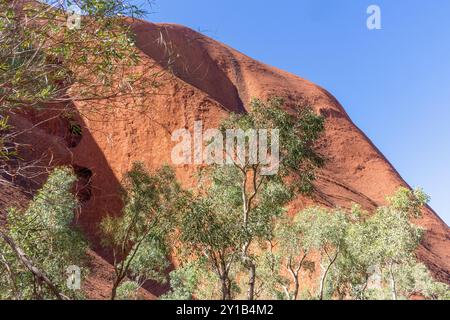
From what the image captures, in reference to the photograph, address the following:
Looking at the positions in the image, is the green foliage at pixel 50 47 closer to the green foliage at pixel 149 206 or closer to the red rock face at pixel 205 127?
the green foliage at pixel 149 206

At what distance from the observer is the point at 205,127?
139 ft

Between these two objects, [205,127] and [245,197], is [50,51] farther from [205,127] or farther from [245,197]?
[205,127]

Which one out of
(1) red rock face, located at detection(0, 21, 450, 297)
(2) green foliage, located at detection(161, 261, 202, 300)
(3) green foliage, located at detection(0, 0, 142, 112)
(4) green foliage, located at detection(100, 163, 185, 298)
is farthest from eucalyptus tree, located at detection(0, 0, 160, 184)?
(2) green foliage, located at detection(161, 261, 202, 300)

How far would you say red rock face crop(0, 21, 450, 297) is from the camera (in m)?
36.6

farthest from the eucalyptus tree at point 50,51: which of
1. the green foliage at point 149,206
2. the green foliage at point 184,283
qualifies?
the green foliage at point 184,283

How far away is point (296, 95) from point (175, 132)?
117 ft

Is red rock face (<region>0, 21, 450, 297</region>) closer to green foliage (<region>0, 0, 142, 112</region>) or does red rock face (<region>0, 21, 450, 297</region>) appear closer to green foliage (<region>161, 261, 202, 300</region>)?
green foliage (<region>161, 261, 202, 300</region>)

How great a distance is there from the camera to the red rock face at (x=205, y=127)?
120 feet

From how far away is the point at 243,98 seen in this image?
68.9m

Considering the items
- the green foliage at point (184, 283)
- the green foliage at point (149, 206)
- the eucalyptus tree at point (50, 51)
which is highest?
the eucalyptus tree at point (50, 51)

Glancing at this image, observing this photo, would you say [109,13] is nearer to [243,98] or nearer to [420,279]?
[420,279]

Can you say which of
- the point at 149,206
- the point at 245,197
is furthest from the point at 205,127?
the point at 245,197
